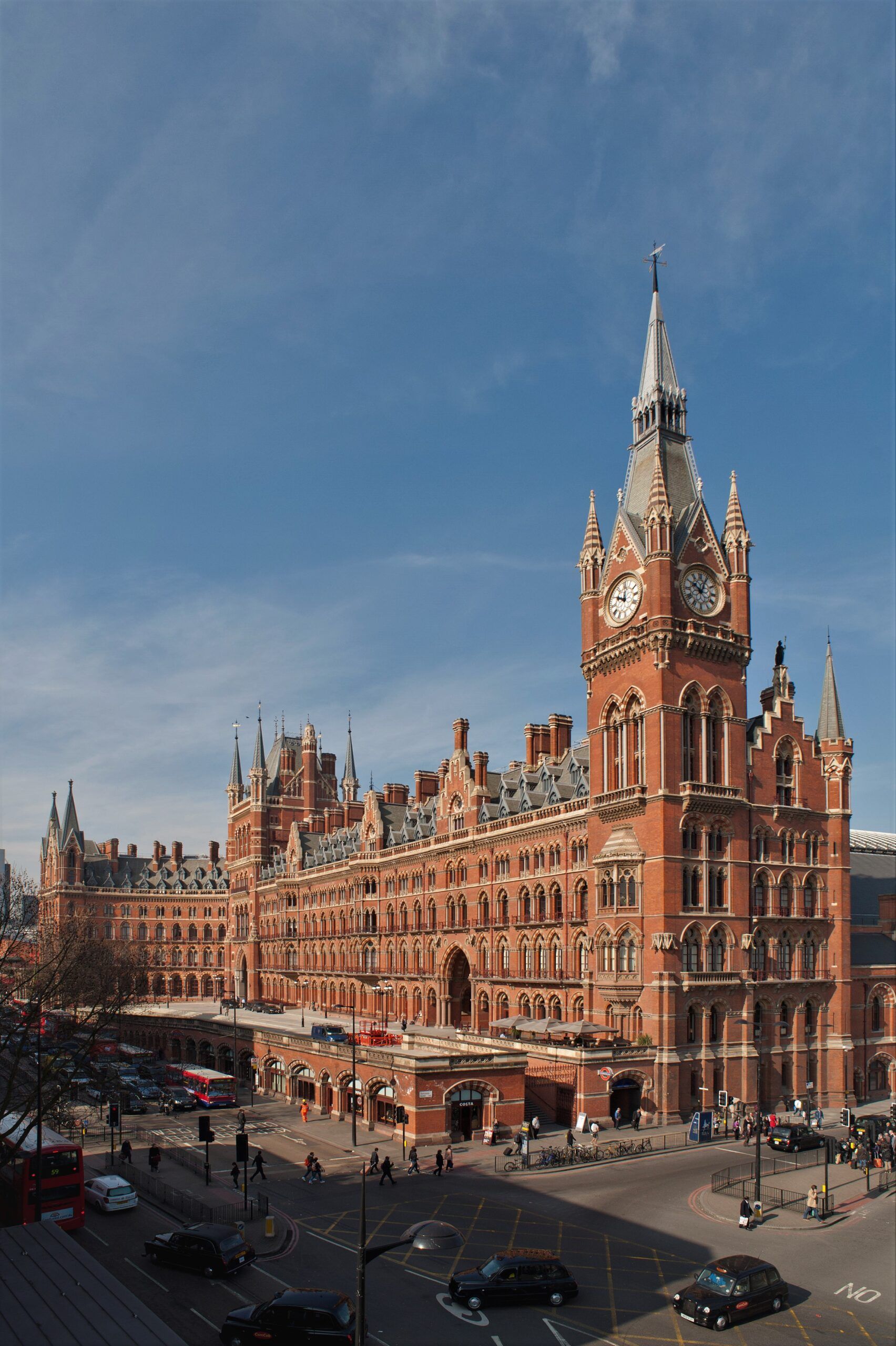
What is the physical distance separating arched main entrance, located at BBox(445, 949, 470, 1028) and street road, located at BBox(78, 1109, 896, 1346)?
39.6m

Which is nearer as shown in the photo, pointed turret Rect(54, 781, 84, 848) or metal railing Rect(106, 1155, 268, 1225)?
metal railing Rect(106, 1155, 268, 1225)

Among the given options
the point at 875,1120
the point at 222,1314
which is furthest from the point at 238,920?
the point at 222,1314

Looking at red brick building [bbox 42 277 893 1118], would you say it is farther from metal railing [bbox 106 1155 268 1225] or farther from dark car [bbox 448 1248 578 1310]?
dark car [bbox 448 1248 578 1310]

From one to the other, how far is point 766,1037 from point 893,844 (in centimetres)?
4582

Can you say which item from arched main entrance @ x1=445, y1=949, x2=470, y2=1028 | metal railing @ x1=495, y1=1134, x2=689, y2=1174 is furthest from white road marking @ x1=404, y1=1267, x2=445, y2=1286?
arched main entrance @ x1=445, y1=949, x2=470, y2=1028

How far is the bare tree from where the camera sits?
159 ft

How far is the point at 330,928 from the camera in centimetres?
12481

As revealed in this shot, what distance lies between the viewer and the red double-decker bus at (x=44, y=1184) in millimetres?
41781

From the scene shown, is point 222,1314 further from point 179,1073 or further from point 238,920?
point 238,920

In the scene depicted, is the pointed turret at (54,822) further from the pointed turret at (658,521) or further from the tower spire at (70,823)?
the pointed turret at (658,521)

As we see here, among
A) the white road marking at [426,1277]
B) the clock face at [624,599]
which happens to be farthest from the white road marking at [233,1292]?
the clock face at [624,599]

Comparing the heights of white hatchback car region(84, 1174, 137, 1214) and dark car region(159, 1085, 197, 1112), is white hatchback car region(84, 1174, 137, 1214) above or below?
above

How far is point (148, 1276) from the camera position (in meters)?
37.5

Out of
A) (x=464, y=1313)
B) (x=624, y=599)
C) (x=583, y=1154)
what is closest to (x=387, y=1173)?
(x=583, y=1154)
